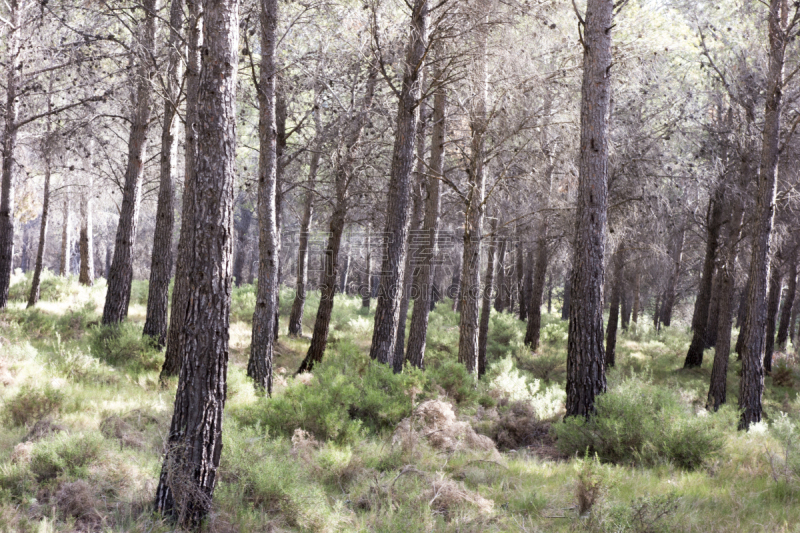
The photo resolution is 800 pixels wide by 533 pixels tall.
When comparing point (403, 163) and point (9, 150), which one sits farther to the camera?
point (9, 150)

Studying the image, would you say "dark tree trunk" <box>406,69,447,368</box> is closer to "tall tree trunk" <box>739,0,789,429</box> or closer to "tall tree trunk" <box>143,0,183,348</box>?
"tall tree trunk" <box>143,0,183,348</box>

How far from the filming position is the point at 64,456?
446 centimetres

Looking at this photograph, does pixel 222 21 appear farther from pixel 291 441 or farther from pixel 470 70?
pixel 470 70

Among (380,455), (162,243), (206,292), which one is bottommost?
(380,455)

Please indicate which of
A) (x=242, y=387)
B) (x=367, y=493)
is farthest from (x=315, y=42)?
(x=367, y=493)

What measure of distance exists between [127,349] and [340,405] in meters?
4.42

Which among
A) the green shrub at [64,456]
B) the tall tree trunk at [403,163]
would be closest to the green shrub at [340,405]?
the tall tree trunk at [403,163]

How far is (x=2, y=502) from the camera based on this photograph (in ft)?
12.5

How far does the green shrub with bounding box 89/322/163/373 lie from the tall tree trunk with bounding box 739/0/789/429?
31.5ft

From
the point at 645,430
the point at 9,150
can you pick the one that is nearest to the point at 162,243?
the point at 9,150

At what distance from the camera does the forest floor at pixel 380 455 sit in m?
3.88

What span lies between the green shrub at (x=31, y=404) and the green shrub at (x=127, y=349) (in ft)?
7.62

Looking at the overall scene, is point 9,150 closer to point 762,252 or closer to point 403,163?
point 403,163

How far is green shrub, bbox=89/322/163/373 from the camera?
8516mm
